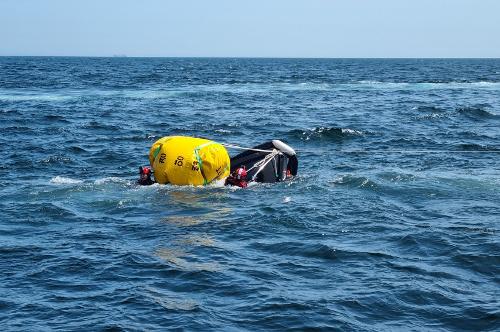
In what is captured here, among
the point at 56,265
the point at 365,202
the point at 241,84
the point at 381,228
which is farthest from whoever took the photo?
the point at 241,84

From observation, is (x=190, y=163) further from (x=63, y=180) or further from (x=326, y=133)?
(x=326, y=133)

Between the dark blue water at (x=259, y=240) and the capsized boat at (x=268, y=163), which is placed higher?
the capsized boat at (x=268, y=163)

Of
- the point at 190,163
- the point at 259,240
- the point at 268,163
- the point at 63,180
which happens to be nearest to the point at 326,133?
the point at 268,163

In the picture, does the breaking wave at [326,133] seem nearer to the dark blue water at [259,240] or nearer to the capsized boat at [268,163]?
the dark blue water at [259,240]

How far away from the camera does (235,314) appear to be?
10695 millimetres

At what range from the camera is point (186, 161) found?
1889 cm

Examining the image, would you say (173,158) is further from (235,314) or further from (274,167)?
(235,314)

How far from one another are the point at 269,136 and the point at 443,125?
34.8 feet

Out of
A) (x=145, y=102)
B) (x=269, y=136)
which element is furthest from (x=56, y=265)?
(x=145, y=102)

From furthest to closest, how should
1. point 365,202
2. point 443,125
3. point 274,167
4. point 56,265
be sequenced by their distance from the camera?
point 443,125 → point 274,167 → point 365,202 → point 56,265

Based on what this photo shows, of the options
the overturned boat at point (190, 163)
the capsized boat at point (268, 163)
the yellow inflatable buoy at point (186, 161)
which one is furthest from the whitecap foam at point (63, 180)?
the capsized boat at point (268, 163)

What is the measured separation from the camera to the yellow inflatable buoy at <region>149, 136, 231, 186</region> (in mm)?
18922

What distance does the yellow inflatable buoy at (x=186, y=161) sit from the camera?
18922 millimetres

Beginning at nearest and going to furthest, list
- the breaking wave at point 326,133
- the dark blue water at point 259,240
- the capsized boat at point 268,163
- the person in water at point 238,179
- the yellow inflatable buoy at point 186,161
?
the dark blue water at point 259,240, the yellow inflatable buoy at point 186,161, the person in water at point 238,179, the capsized boat at point 268,163, the breaking wave at point 326,133
